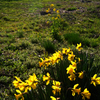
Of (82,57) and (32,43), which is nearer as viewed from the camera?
(82,57)

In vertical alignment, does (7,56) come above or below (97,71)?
below

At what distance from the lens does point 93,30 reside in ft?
20.4

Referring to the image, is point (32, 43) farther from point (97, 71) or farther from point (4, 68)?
point (97, 71)

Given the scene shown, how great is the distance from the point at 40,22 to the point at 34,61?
15.4 ft

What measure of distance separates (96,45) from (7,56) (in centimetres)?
335

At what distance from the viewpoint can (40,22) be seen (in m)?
7.49

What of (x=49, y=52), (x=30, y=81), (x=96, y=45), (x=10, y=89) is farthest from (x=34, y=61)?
(x=96, y=45)

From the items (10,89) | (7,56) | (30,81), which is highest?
(30,81)

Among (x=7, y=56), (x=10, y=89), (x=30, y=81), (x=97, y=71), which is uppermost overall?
(x=30, y=81)

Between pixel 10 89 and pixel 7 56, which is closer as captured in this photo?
pixel 10 89

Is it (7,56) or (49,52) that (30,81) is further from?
(49,52)

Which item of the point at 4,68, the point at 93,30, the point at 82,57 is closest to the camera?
the point at 82,57

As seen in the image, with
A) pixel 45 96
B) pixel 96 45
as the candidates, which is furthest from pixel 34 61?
pixel 96 45

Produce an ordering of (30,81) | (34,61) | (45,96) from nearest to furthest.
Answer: (30,81) < (45,96) < (34,61)
